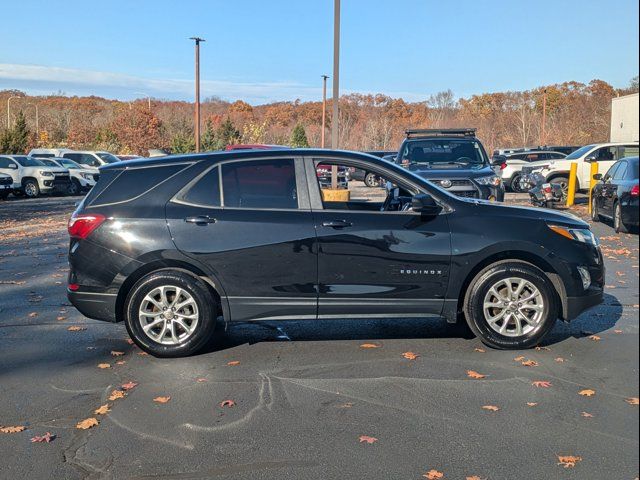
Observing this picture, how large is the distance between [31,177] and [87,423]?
27.5 metres

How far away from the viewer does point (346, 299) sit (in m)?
6.27

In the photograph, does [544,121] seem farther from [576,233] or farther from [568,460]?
[568,460]

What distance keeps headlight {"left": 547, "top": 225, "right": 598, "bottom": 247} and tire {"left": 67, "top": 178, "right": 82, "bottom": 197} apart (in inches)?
1104

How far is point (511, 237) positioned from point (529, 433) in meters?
2.19

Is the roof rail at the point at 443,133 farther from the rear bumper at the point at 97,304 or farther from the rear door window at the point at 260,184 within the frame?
the rear bumper at the point at 97,304

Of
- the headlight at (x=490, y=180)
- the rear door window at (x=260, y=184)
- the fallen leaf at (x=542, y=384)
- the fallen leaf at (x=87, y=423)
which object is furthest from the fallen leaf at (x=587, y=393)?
the headlight at (x=490, y=180)

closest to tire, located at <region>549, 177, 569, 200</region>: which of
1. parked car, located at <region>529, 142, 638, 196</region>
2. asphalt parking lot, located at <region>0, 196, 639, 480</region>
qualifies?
parked car, located at <region>529, 142, 638, 196</region>

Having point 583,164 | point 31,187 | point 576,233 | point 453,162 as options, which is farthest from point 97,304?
point 31,187

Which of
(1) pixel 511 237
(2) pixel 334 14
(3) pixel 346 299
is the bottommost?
(3) pixel 346 299

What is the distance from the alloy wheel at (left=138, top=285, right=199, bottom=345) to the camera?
624 centimetres

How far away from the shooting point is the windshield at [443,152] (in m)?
14.3

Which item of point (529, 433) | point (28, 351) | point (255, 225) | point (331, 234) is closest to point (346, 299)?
point (331, 234)

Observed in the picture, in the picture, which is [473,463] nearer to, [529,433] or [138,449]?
[529,433]

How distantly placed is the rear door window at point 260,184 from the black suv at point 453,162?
700 cm
